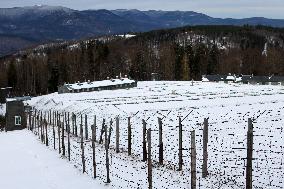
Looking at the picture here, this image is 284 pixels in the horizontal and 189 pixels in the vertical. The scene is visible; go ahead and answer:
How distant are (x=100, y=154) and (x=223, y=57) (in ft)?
472

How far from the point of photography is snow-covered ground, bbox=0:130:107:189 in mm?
22722

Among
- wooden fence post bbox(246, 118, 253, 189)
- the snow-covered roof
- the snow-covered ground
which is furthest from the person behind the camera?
the snow-covered roof

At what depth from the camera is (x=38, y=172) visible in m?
26.0

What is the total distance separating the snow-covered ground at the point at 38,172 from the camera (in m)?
22.7

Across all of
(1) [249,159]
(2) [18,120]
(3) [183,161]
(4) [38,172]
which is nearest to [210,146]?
(3) [183,161]

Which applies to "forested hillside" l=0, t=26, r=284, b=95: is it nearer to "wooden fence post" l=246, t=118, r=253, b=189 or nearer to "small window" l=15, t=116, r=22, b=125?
"small window" l=15, t=116, r=22, b=125

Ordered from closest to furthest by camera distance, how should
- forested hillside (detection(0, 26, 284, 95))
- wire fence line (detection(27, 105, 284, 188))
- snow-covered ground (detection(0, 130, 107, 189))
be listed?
wire fence line (detection(27, 105, 284, 188))
snow-covered ground (detection(0, 130, 107, 189))
forested hillside (detection(0, 26, 284, 95))

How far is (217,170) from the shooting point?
21375 mm

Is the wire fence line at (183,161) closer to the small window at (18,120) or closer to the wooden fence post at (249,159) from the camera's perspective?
the wooden fence post at (249,159)

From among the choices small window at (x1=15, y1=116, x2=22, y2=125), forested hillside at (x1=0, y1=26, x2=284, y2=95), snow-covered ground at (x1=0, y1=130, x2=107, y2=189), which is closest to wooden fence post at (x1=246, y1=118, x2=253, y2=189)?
snow-covered ground at (x1=0, y1=130, x2=107, y2=189)

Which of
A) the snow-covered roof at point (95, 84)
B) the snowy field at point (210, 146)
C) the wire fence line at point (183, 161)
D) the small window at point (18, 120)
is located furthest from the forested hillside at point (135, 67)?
the wire fence line at point (183, 161)

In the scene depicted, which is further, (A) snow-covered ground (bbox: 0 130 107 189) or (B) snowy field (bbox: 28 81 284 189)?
(A) snow-covered ground (bbox: 0 130 107 189)

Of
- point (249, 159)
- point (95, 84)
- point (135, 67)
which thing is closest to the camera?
point (249, 159)

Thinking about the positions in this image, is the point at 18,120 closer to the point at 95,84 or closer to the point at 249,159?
the point at 95,84
